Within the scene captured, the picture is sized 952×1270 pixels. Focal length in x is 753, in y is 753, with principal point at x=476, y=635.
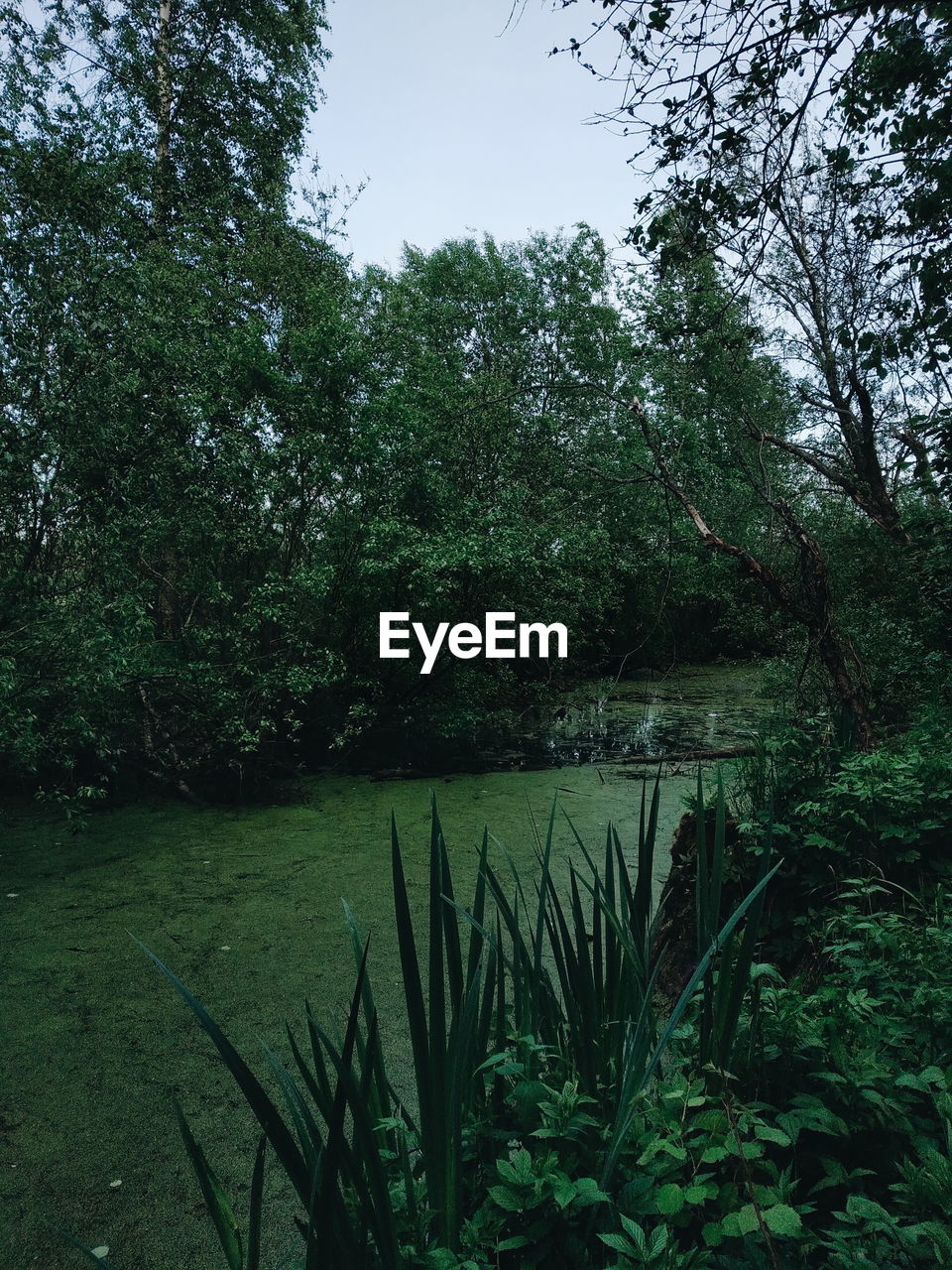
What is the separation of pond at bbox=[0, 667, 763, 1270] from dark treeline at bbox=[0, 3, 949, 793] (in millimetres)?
564

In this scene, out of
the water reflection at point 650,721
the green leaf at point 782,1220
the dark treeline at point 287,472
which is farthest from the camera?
A: the water reflection at point 650,721

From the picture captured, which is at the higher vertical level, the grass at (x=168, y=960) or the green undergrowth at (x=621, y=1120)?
the green undergrowth at (x=621, y=1120)

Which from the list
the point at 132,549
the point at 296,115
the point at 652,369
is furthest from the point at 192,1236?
the point at 652,369

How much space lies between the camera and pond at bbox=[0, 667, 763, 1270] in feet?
5.45

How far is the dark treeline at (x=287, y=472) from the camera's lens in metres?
3.36

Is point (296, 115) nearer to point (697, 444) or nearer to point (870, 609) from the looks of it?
point (697, 444)

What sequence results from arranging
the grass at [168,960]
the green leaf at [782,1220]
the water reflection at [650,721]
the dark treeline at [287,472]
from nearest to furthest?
1. the green leaf at [782,1220]
2. the grass at [168,960]
3. the dark treeline at [287,472]
4. the water reflection at [650,721]

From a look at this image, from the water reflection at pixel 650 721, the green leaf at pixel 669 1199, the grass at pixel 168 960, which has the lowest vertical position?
the grass at pixel 168 960

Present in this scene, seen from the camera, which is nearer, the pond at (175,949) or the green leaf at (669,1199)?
the green leaf at (669,1199)

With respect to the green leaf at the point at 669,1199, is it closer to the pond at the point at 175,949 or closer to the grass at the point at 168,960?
the pond at the point at 175,949

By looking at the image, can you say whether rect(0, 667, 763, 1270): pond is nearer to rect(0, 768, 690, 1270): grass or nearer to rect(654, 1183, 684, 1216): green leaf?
rect(0, 768, 690, 1270): grass

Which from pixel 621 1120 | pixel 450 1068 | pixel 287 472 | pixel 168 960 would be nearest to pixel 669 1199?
pixel 621 1120

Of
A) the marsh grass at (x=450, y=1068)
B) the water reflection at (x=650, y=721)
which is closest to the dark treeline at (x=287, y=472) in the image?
the water reflection at (x=650, y=721)

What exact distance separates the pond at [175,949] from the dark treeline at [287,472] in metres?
0.56
